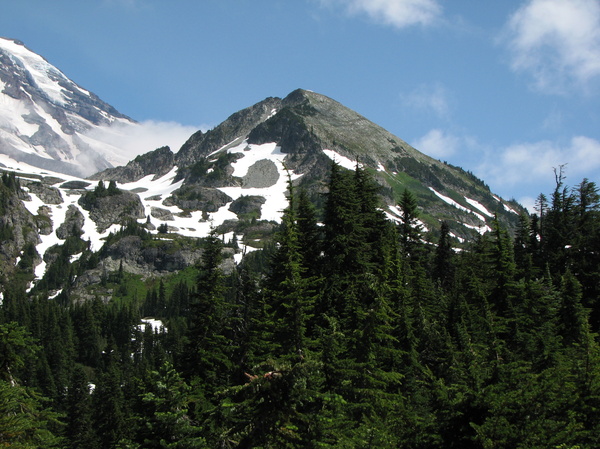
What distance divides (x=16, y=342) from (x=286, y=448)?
10292 millimetres

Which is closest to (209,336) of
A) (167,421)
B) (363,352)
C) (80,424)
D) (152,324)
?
(363,352)

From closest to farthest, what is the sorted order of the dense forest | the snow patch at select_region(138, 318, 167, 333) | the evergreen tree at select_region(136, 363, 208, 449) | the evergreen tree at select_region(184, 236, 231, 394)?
the dense forest
the evergreen tree at select_region(136, 363, 208, 449)
the evergreen tree at select_region(184, 236, 231, 394)
the snow patch at select_region(138, 318, 167, 333)

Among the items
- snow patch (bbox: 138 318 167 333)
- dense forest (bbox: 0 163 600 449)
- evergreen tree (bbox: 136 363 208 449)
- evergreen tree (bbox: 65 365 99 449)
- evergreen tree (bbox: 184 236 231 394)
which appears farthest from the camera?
snow patch (bbox: 138 318 167 333)

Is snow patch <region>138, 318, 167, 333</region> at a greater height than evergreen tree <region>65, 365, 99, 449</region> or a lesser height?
greater

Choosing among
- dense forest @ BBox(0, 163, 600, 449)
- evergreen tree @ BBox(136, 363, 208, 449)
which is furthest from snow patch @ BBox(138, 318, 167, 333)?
evergreen tree @ BBox(136, 363, 208, 449)

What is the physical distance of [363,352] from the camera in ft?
71.2

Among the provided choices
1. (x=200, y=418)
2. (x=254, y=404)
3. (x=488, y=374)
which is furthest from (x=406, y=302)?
(x=254, y=404)

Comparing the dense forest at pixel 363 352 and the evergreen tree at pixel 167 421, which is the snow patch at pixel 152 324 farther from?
the evergreen tree at pixel 167 421

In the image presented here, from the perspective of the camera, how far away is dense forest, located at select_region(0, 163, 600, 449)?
13617 millimetres

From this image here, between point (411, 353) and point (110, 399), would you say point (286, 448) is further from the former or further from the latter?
point (110, 399)

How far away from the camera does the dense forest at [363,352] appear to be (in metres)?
13.6

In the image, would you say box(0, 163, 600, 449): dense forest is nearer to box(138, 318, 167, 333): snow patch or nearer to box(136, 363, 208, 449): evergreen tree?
box(136, 363, 208, 449): evergreen tree

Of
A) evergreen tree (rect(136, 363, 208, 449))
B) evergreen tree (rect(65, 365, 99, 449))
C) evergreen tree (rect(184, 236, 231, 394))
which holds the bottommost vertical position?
evergreen tree (rect(65, 365, 99, 449))

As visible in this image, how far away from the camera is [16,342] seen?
55.6 feet
